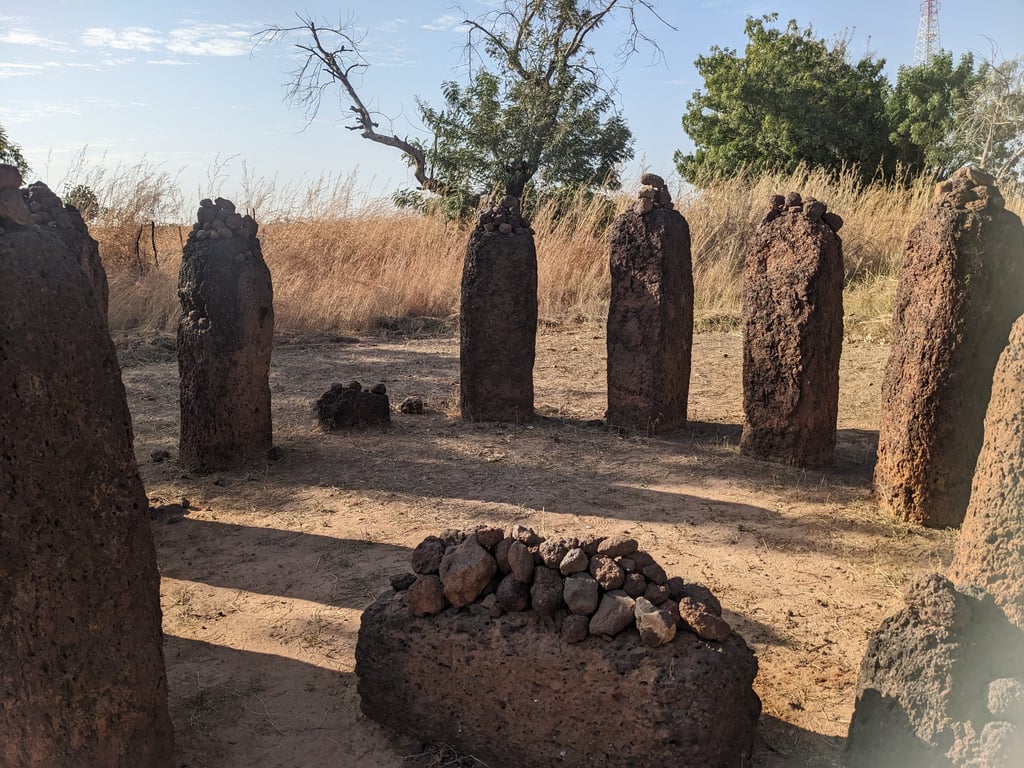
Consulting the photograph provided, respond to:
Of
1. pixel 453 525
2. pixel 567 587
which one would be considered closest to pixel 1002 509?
pixel 567 587

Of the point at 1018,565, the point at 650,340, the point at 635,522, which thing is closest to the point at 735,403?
the point at 650,340

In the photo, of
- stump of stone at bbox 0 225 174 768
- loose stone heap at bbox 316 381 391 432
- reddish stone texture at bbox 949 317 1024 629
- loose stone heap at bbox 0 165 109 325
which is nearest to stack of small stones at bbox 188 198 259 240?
loose stone heap at bbox 0 165 109 325

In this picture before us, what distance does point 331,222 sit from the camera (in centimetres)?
1234

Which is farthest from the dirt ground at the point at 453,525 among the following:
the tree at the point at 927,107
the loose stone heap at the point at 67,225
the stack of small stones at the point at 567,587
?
the tree at the point at 927,107

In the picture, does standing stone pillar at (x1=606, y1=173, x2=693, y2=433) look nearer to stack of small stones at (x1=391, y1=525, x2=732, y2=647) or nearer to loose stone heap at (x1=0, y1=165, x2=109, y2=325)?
loose stone heap at (x1=0, y1=165, x2=109, y2=325)

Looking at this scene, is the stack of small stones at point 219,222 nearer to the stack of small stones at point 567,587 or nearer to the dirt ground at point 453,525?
the dirt ground at point 453,525

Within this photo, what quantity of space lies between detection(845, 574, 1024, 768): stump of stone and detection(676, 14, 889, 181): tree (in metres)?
13.0

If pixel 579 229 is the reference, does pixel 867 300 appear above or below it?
below

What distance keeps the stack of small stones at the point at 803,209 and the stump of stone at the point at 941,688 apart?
3.11 metres

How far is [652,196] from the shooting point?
5.84 meters

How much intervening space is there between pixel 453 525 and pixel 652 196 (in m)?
2.65

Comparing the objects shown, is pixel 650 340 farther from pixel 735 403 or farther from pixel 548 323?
pixel 548 323

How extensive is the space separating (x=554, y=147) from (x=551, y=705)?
11614 mm

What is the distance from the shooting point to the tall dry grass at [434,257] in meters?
10.1
